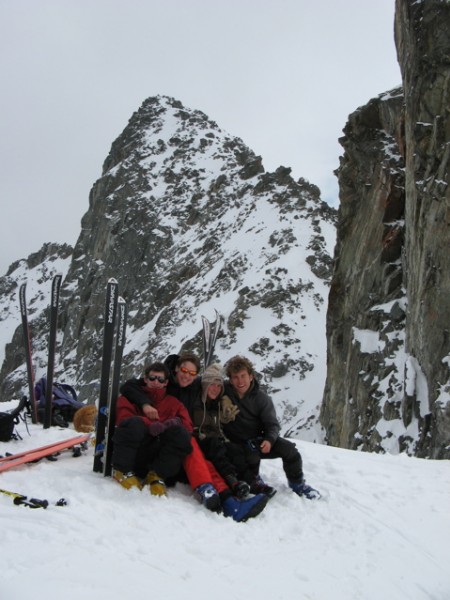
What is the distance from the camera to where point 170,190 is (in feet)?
241

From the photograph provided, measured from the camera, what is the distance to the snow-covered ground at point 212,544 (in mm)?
3180

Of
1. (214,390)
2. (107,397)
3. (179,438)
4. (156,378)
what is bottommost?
(179,438)

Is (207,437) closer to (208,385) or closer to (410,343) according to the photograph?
(208,385)

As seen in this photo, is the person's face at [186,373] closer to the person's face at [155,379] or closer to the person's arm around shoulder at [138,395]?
the person's face at [155,379]

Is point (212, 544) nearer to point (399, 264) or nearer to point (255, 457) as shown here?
point (255, 457)

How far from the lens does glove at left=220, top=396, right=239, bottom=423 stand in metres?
5.51

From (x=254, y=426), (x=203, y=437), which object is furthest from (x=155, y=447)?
(x=254, y=426)

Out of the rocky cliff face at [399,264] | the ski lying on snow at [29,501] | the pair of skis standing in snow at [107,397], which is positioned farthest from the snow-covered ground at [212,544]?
the rocky cliff face at [399,264]

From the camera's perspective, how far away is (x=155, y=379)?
5.38 m

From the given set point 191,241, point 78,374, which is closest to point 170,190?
point 191,241

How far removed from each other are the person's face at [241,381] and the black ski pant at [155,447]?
2.74ft

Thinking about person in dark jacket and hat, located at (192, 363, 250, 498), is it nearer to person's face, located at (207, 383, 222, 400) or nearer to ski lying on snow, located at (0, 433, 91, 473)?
person's face, located at (207, 383, 222, 400)

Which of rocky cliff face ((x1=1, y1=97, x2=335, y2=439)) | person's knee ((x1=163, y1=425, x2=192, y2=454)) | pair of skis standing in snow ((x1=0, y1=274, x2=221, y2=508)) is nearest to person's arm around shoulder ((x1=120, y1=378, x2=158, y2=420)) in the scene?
pair of skis standing in snow ((x1=0, y1=274, x2=221, y2=508))

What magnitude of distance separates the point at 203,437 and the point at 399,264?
13.3 metres
